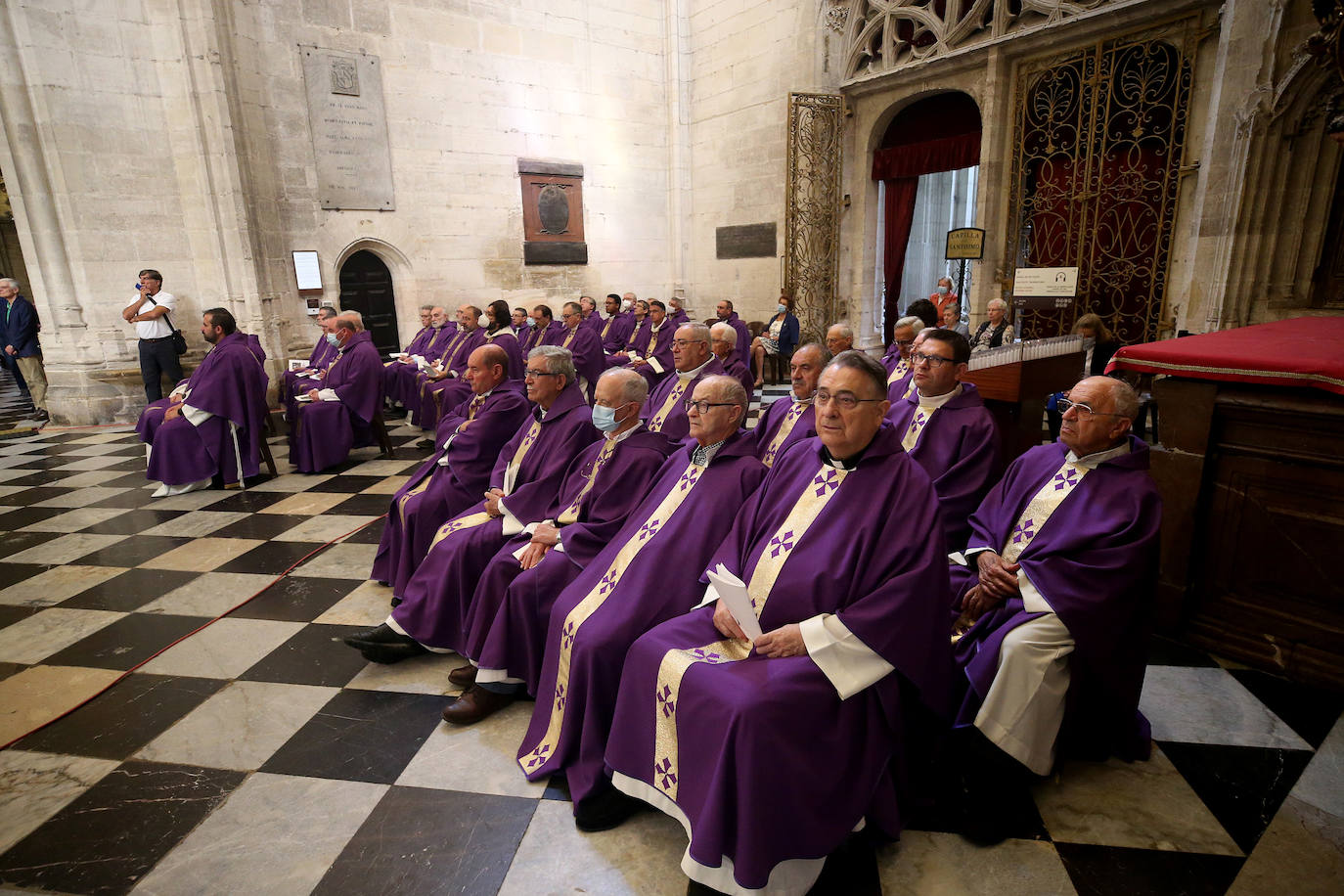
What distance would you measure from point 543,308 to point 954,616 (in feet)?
24.2

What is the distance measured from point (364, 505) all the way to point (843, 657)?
4.66 metres

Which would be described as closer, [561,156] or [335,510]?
[335,510]

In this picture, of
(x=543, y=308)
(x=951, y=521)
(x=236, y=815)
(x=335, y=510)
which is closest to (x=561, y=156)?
(x=543, y=308)

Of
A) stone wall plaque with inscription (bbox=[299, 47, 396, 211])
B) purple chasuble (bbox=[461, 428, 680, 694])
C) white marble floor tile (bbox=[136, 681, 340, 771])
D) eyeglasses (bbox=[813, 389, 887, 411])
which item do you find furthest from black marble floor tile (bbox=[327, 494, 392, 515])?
stone wall plaque with inscription (bbox=[299, 47, 396, 211])

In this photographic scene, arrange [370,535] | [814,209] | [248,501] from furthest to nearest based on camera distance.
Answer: [814,209] → [248,501] → [370,535]

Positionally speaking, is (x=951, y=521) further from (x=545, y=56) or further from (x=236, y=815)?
(x=545, y=56)

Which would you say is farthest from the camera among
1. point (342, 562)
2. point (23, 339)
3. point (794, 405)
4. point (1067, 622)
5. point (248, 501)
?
point (23, 339)

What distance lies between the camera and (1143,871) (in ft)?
6.54

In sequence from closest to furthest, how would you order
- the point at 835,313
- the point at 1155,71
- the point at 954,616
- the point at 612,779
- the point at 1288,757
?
the point at 612,779
the point at 1288,757
the point at 954,616
the point at 1155,71
the point at 835,313

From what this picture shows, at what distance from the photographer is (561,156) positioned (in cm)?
1145

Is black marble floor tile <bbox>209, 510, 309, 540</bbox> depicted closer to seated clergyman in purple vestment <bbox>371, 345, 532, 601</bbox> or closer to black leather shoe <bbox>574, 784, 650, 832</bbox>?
seated clergyman in purple vestment <bbox>371, 345, 532, 601</bbox>

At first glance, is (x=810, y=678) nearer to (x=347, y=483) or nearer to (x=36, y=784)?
(x=36, y=784)

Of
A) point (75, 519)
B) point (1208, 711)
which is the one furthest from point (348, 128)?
point (1208, 711)

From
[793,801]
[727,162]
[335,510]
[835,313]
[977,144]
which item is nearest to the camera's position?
[793,801]
